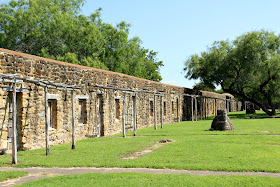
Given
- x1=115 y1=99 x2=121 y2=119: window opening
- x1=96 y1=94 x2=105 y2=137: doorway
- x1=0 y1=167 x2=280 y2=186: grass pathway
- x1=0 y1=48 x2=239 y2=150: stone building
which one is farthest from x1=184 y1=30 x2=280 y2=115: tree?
x1=0 y1=167 x2=280 y2=186: grass pathway

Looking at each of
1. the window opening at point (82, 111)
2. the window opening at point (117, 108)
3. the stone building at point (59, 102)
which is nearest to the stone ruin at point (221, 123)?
the stone building at point (59, 102)

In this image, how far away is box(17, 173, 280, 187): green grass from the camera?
675 centimetres

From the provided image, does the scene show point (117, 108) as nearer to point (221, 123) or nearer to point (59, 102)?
point (221, 123)

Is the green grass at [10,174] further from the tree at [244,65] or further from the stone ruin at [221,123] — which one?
the tree at [244,65]

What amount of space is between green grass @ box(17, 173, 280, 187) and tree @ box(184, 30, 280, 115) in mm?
30125

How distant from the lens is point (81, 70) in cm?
1587

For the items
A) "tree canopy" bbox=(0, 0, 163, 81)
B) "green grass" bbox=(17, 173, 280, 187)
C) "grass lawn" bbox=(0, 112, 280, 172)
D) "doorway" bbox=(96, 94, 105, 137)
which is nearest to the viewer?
"green grass" bbox=(17, 173, 280, 187)

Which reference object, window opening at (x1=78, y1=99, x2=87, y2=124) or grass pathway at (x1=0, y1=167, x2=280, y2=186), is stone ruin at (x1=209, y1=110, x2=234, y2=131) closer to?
window opening at (x1=78, y1=99, x2=87, y2=124)

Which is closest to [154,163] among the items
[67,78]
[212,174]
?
[212,174]

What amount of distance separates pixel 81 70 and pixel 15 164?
23.7 feet

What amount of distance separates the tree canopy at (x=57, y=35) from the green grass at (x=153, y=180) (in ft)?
87.2

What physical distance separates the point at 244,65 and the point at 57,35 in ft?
65.5

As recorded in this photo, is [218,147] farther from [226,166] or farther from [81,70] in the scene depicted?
[81,70]

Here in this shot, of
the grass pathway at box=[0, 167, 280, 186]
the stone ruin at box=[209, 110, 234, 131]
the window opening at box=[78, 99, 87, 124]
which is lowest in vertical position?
the grass pathway at box=[0, 167, 280, 186]
